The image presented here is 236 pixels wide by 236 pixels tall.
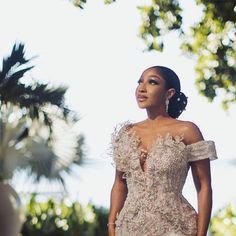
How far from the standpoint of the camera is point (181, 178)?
179cm

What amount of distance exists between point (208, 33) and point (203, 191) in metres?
4.06

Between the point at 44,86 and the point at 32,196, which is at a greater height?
the point at 44,86

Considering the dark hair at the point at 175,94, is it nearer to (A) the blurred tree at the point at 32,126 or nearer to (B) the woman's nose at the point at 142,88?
(B) the woman's nose at the point at 142,88

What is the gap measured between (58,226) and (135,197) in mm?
3760

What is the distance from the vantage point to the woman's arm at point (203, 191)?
171 centimetres

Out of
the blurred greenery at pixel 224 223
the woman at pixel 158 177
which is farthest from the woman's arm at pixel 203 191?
the blurred greenery at pixel 224 223

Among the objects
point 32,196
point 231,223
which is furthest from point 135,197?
point 32,196

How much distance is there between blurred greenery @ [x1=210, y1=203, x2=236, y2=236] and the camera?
15.4 feet

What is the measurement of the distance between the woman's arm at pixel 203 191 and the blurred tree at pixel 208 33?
3.76 metres

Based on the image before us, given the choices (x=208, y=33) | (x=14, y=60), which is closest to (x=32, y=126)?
(x=14, y=60)

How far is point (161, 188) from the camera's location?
1.76m

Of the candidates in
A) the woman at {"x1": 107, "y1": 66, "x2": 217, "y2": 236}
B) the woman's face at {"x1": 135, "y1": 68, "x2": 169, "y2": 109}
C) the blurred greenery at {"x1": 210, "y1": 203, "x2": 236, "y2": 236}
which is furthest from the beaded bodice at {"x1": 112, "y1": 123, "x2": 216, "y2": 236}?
the blurred greenery at {"x1": 210, "y1": 203, "x2": 236, "y2": 236}

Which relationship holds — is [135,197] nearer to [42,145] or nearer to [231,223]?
[231,223]

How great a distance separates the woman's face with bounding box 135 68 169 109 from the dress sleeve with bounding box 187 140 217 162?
0.19 m
